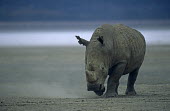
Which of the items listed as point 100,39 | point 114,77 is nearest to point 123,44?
point 114,77

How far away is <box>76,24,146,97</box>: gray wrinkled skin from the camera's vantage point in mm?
20891

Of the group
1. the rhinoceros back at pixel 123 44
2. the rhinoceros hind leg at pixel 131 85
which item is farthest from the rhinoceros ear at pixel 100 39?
the rhinoceros hind leg at pixel 131 85

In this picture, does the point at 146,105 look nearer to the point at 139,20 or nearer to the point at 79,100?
the point at 79,100

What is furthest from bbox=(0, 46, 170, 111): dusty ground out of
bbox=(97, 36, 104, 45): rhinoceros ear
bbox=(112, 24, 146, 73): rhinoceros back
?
bbox=(97, 36, 104, 45): rhinoceros ear

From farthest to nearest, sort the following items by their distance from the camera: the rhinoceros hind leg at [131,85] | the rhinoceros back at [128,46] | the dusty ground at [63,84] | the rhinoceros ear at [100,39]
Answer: the rhinoceros hind leg at [131,85], the rhinoceros back at [128,46], the rhinoceros ear at [100,39], the dusty ground at [63,84]

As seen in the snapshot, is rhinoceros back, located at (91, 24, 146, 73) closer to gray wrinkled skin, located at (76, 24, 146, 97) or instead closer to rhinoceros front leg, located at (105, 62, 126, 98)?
gray wrinkled skin, located at (76, 24, 146, 97)

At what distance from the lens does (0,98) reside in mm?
21859

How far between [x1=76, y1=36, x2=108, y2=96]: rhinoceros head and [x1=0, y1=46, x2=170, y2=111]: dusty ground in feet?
1.24

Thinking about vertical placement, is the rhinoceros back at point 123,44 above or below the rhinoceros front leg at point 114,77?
above

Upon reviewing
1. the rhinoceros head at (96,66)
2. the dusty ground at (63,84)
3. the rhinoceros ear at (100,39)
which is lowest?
the dusty ground at (63,84)

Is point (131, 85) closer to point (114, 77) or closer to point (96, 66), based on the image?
point (114, 77)

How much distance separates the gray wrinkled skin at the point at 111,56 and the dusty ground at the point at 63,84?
43 cm

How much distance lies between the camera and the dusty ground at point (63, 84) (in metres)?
19.6

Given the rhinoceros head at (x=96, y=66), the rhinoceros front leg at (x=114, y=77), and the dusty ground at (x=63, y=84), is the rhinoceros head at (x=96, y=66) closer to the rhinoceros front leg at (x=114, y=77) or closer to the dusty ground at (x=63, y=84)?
the dusty ground at (x=63, y=84)
